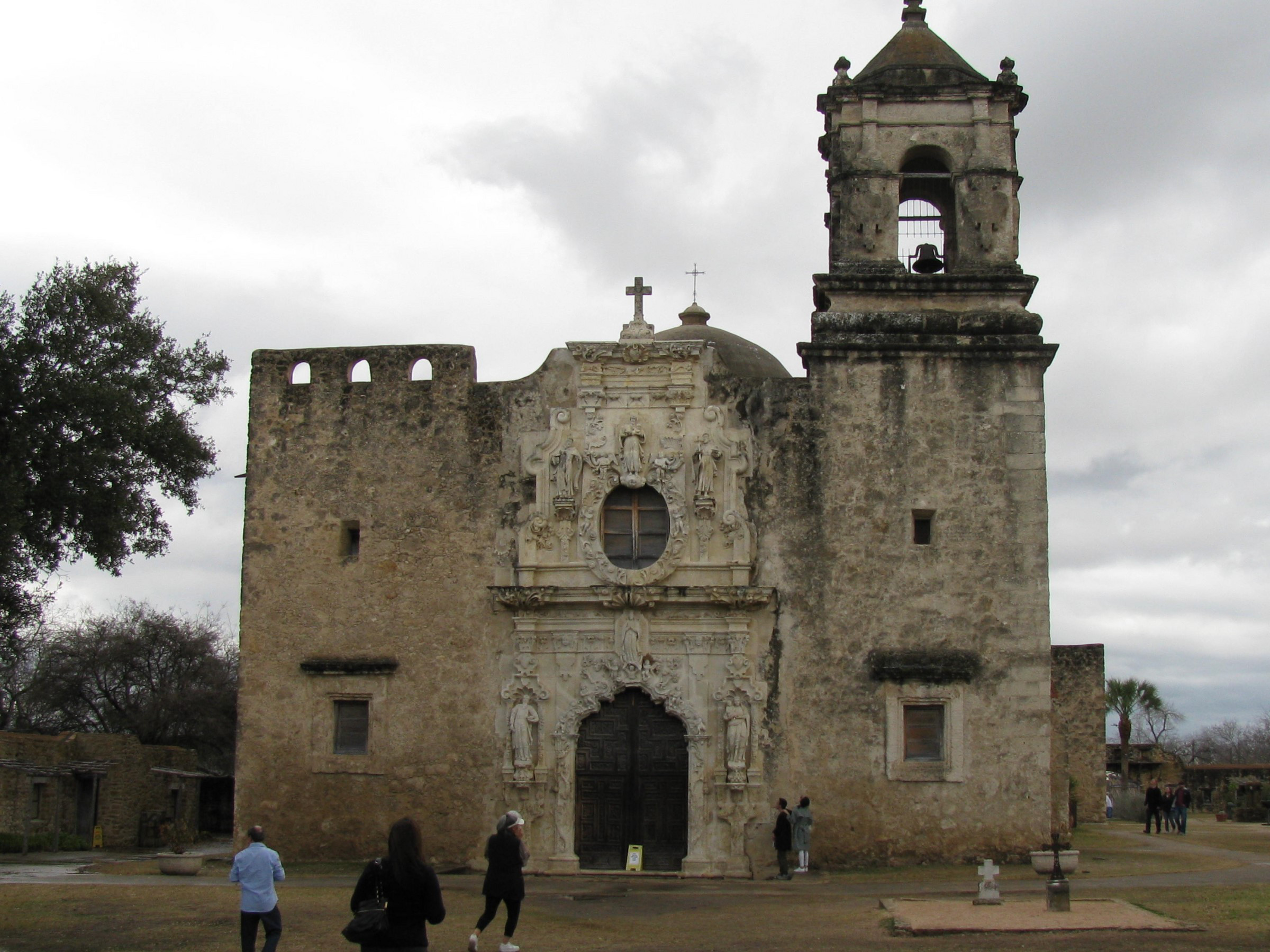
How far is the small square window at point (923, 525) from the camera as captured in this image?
62.1 ft

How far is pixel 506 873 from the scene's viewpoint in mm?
11359

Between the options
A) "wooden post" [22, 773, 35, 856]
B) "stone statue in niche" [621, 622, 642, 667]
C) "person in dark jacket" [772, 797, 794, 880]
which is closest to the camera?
"person in dark jacket" [772, 797, 794, 880]

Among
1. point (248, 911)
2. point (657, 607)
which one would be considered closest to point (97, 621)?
point (657, 607)

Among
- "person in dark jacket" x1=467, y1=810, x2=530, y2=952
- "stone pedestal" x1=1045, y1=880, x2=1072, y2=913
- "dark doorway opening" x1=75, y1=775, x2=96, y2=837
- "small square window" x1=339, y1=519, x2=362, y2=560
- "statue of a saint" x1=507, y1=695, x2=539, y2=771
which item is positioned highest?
"small square window" x1=339, y1=519, x2=362, y2=560

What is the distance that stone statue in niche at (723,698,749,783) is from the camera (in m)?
18.1

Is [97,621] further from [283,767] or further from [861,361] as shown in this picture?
[861,361]

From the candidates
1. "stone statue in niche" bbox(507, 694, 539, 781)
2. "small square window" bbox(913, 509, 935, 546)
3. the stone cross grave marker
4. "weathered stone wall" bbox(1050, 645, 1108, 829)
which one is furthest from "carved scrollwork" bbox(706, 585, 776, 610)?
"weathered stone wall" bbox(1050, 645, 1108, 829)

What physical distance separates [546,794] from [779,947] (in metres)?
7.24

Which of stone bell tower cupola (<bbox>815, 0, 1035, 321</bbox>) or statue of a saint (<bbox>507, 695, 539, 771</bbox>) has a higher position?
stone bell tower cupola (<bbox>815, 0, 1035, 321</bbox>)

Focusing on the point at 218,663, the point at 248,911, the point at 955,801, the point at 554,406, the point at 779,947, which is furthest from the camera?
the point at 218,663

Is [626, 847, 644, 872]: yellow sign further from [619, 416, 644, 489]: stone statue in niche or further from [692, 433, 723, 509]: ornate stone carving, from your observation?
[619, 416, 644, 489]: stone statue in niche

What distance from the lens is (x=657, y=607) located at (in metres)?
18.8

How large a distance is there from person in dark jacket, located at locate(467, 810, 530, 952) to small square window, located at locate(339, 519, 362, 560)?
29.5 feet

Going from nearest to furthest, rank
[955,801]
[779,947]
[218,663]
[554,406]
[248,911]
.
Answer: [248,911] → [779,947] → [955,801] → [554,406] → [218,663]
